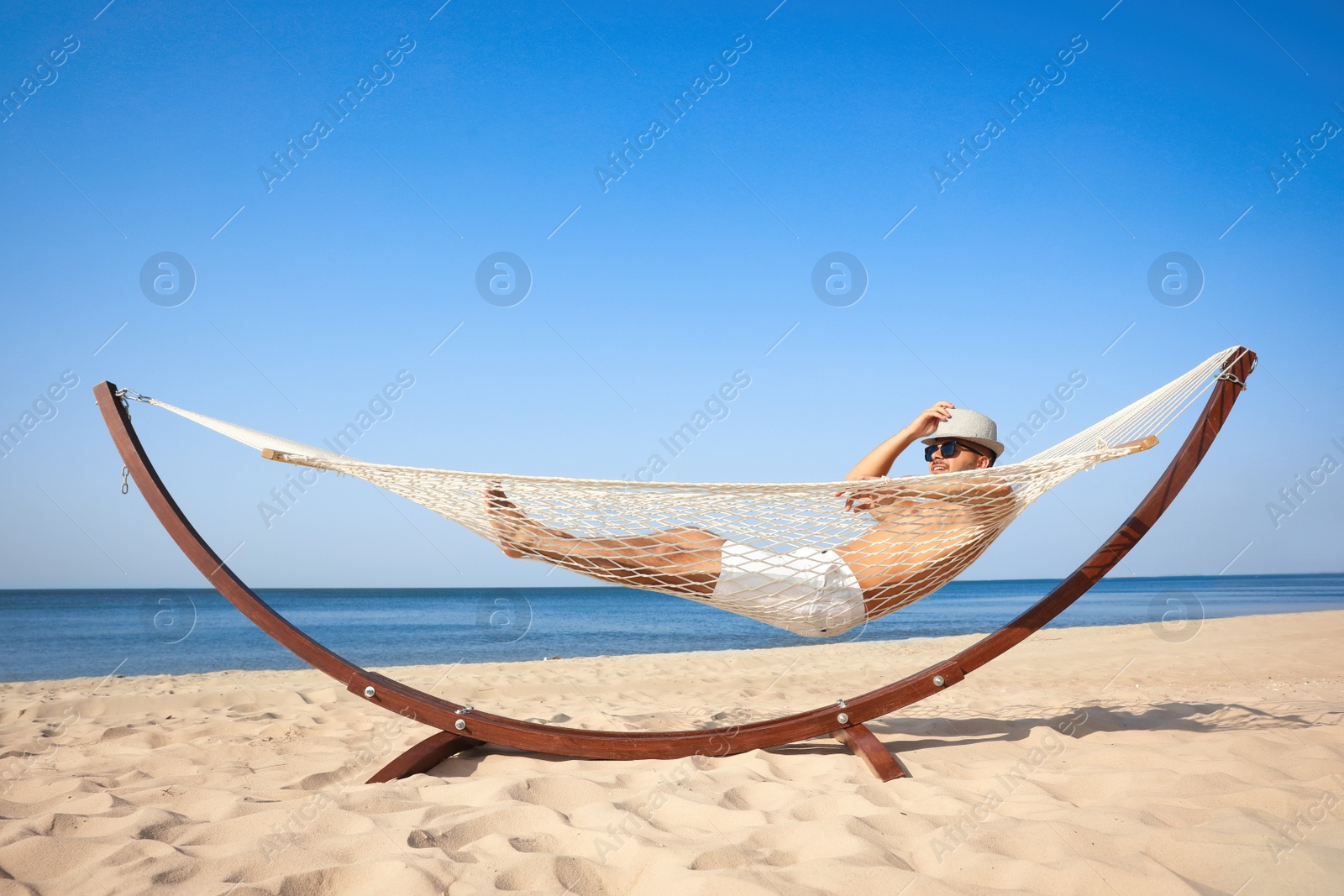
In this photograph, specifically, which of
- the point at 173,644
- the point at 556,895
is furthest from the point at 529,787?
the point at 173,644

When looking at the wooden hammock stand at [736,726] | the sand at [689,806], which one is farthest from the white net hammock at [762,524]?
the sand at [689,806]

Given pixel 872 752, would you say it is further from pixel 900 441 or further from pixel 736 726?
pixel 900 441

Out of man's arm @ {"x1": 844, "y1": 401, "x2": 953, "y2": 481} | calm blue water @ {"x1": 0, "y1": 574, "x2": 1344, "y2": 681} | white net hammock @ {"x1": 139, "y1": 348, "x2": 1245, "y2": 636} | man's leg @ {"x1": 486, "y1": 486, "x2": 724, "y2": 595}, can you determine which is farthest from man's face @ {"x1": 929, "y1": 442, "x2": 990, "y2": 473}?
calm blue water @ {"x1": 0, "y1": 574, "x2": 1344, "y2": 681}

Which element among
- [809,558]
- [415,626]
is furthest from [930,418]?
[415,626]

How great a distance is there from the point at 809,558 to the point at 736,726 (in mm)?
548

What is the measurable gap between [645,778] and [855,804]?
23.3 inches

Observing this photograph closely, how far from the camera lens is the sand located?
4.62 feet

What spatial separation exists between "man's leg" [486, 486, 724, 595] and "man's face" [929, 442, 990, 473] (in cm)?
90

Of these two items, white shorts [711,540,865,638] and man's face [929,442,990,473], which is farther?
man's face [929,442,990,473]

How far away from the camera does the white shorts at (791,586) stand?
2.35 meters

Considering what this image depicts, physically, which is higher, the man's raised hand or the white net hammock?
the man's raised hand

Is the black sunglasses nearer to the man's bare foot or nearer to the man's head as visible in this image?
the man's head

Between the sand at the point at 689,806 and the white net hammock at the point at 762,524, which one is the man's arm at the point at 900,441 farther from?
the sand at the point at 689,806

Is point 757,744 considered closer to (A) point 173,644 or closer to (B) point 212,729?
(B) point 212,729
